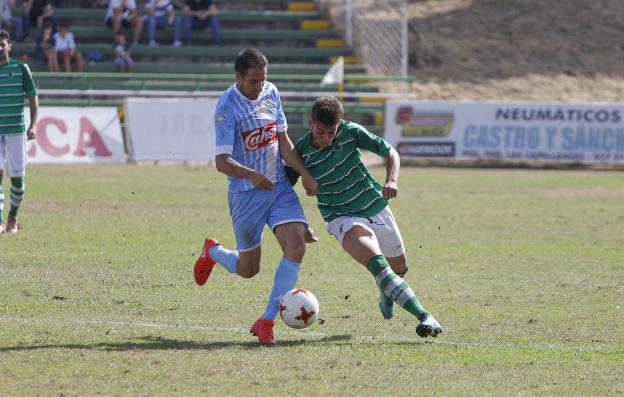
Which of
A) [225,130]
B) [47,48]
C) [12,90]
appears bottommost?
[47,48]

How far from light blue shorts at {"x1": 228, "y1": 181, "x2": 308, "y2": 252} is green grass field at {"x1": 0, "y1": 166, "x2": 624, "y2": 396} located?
78 cm

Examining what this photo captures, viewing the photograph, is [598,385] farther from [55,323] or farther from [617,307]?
[55,323]

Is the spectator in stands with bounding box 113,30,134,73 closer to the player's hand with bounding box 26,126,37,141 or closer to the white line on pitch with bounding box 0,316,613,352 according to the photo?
the player's hand with bounding box 26,126,37,141

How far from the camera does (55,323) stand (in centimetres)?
855

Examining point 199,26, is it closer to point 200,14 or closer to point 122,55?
point 200,14

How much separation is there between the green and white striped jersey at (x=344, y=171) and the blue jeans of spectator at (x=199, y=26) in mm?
25867

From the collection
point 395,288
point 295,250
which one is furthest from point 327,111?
point 395,288

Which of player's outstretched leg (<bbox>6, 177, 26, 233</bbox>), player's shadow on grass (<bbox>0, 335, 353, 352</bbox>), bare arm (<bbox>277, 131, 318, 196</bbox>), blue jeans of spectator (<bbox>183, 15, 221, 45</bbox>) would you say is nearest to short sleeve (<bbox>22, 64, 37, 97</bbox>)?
player's outstretched leg (<bbox>6, 177, 26, 233</bbox>)

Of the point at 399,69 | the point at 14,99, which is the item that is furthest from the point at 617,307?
the point at 399,69

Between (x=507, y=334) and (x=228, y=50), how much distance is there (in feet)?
85.3

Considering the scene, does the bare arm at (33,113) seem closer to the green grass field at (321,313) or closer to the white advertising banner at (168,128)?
the green grass field at (321,313)

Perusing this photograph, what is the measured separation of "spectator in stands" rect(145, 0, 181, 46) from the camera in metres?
33.8

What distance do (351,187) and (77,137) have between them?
692 inches

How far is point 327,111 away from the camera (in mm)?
8148
